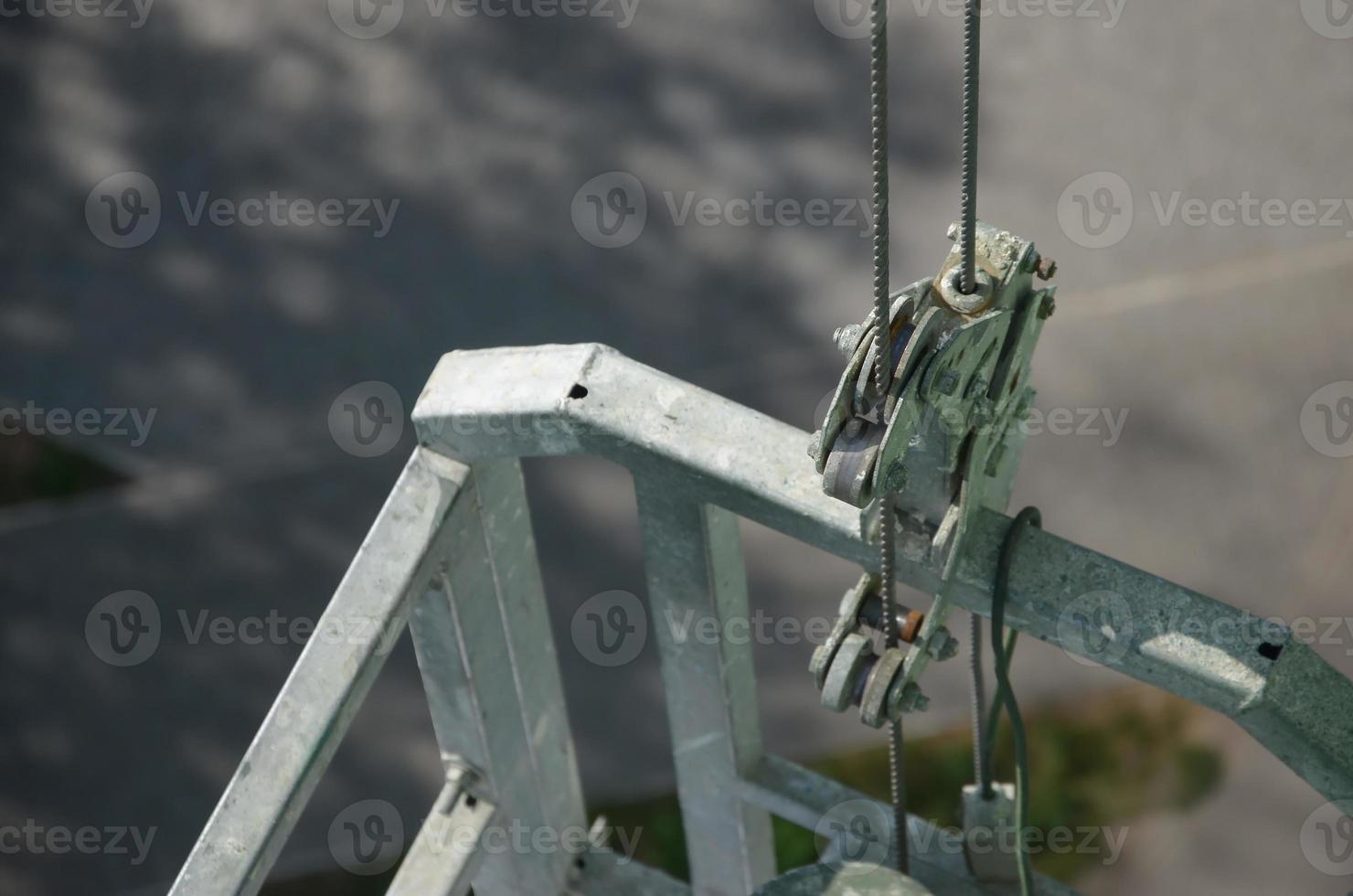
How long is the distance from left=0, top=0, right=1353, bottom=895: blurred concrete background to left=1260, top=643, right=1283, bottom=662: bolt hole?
280 centimetres

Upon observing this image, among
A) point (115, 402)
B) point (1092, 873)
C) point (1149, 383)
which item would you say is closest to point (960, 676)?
point (1092, 873)

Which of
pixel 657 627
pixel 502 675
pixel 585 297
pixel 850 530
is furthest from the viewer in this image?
pixel 585 297

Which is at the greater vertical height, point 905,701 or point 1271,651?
point 1271,651

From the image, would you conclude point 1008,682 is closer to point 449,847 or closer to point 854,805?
point 854,805

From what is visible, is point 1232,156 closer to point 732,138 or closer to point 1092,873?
point 732,138

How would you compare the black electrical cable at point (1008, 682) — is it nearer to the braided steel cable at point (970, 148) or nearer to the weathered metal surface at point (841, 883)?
the weathered metal surface at point (841, 883)

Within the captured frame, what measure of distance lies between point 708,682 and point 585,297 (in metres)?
2.92

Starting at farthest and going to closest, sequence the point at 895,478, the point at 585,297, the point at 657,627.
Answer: the point at 585,297, the point at 657,627, the point at 895,478

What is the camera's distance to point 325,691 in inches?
78.9

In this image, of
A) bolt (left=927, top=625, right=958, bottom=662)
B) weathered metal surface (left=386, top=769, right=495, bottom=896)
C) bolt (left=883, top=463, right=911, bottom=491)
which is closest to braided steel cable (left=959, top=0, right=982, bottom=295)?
bolt (left=883, top=463, right=911, bottom=491)

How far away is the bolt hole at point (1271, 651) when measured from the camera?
1.72 m

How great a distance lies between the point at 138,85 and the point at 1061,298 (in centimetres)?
322

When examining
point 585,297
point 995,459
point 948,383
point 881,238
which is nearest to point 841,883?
point 995,459

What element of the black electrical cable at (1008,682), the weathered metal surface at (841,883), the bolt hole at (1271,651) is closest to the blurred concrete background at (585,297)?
the black electrical cable at (1008,682)
